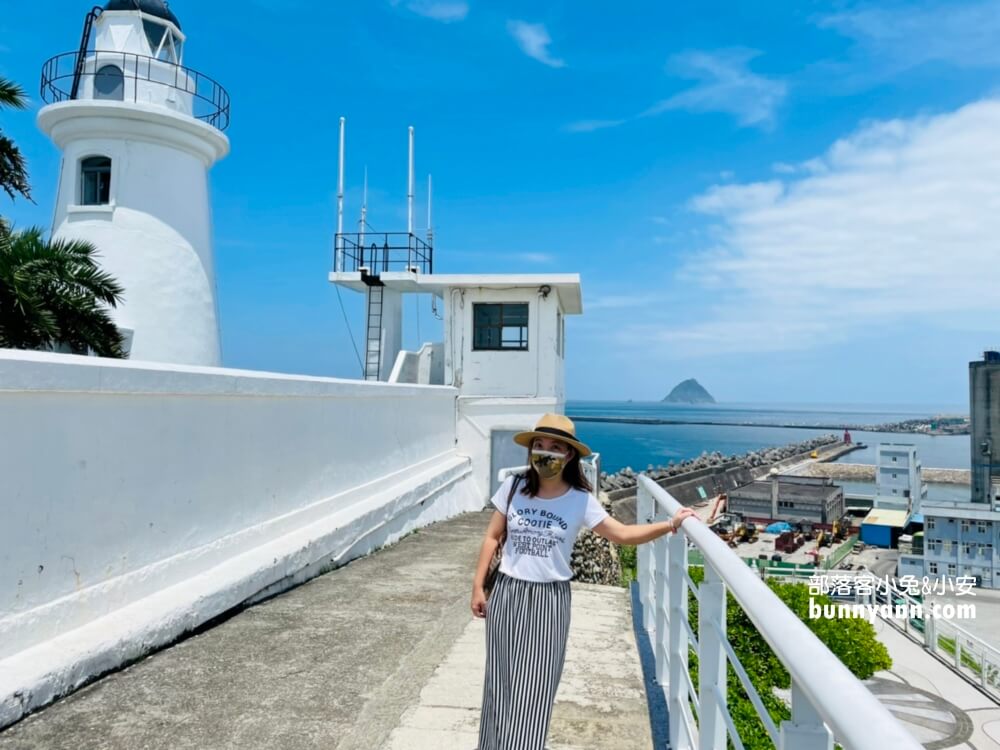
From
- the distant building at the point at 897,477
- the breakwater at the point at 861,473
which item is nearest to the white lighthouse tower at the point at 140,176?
the distant building at the point at 897,477

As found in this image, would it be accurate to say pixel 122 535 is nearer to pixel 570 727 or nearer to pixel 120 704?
pixel 120 704

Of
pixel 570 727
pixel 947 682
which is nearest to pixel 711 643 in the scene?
pixel 570 727

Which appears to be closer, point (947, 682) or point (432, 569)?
point (432, 569)

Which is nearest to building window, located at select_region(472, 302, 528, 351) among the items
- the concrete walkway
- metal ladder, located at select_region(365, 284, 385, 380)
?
metal ladder, located at select_region(365, 284, 385, 380)

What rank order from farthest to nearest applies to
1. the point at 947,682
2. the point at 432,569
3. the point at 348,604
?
the point at 947,682, the point at 432,569, the point at 348,604

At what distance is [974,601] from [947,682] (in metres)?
11.5

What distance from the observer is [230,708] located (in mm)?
3336

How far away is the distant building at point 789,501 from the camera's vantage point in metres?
41.8

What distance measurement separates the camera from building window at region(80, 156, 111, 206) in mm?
13250

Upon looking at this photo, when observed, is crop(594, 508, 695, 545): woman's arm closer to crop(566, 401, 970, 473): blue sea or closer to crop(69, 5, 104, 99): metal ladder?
crop(69, 5, 104, 99): metal ladder

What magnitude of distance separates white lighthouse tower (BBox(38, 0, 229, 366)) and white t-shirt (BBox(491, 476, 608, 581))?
11809mm

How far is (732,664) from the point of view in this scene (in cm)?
184

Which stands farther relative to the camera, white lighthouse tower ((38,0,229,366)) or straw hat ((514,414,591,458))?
white lighthouse tower ((38,0,229,366))

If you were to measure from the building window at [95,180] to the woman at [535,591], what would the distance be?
13.2 meters
